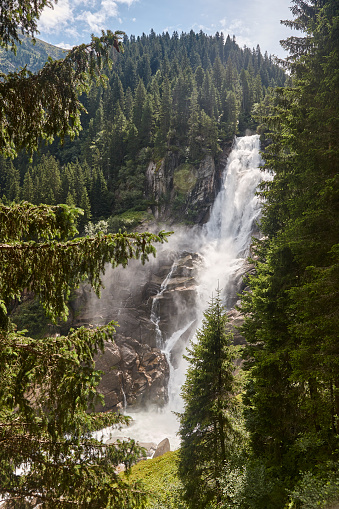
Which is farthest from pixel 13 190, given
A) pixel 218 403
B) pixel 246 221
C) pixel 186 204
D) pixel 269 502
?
pixel 269 502

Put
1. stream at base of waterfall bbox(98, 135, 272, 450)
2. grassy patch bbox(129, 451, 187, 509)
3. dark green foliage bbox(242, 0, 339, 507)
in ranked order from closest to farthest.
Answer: dark green foliage bbox(242, 0, 339, 507), grassy patch bbox(129, 451, 187, 509), stream at base of waterfall bbox(98, 135, 272, 450)

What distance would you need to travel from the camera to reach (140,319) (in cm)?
3225

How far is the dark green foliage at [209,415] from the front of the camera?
34.9 ft

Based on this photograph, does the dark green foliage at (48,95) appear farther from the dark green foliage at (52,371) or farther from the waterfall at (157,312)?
the waterfall at (157,312)

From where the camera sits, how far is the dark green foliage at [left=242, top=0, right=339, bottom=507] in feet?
23.6

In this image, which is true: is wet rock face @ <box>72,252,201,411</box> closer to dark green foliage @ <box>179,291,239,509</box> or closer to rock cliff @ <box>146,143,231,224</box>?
rock cliff @ <box>146,143,231,224</box>

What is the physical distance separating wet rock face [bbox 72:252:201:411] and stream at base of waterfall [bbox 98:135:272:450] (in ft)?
1.98

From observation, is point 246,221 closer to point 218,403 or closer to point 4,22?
point 218,403

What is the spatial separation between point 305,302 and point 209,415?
6069mm

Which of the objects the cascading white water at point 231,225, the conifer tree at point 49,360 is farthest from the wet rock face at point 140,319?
the conifer tree at point 49,360

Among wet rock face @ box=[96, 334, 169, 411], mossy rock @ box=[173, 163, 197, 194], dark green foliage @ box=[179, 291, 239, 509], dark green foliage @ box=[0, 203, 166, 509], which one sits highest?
mossy rock @ box=[173, 163, 197, 194]

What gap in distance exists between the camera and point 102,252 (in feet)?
14.3

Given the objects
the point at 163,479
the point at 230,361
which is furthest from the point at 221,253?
the point at 230,361

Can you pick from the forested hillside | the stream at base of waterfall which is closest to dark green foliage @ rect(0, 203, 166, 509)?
→ the stream at base of waterfall
